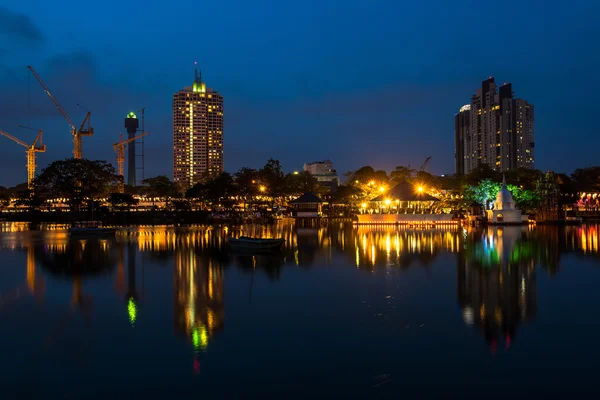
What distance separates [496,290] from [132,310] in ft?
40.8

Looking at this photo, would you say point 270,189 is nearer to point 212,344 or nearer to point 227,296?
point 227,296

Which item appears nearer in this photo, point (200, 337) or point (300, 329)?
point (200, 337)

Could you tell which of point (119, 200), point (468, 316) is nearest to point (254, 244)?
point (468, 316)

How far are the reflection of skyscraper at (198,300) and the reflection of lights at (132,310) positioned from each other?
3.88 ft

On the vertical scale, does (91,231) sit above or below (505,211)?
below

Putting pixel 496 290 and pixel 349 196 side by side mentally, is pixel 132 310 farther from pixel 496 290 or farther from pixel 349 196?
pixel 349 196

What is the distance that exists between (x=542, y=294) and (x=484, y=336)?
6.58 meters

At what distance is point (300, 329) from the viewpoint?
13852 millimetres

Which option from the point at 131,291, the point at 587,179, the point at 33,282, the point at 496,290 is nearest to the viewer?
the point at 496,290

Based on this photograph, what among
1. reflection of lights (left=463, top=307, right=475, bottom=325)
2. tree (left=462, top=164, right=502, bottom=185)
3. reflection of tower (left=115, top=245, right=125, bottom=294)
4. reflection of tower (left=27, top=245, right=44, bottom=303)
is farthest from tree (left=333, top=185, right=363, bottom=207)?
reflection of lights (left=463, top=307, right=475, bottom=325)

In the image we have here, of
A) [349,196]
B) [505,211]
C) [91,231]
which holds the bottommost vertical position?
[91,231]

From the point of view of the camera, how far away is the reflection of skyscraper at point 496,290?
14062 mm

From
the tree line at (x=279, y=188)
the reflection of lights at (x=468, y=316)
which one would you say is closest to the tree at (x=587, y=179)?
the tree line at (x=279, y=188)

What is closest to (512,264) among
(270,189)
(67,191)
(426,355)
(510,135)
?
(426,355)
